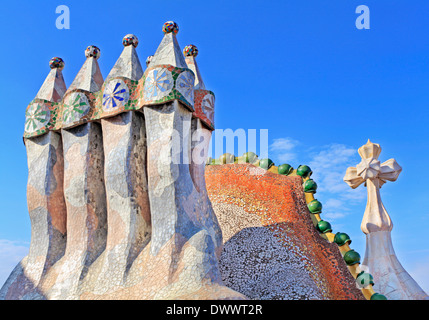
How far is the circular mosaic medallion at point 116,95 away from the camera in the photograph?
8266 millimetres

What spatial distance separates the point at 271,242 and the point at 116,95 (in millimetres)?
4618

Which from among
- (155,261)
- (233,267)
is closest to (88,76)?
(155,261)

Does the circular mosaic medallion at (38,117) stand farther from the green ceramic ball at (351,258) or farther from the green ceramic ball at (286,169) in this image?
the green ceramic ball at (351,258)

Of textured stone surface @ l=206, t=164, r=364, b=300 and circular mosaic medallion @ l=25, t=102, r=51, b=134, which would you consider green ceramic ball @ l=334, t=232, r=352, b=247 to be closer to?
textured stone surface @ l=206, t=164, r=364, b=300

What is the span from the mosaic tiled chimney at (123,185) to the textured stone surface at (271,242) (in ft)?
4.70

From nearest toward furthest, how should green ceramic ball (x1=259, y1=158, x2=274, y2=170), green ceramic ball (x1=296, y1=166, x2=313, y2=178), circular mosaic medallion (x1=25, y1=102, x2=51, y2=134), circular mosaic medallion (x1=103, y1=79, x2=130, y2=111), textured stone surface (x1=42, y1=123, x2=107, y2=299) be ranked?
textured stone surface (x1=42, y1=123, x2=107, y2=299), circular mosaic medallion (x1=103, y1=79, x2=130, y2=111), circular mosaic medallion (x1=25, y1=102, x2=51, y2=134), green ceramic ball (x1=296, y1=166, x2=313, y2=178), green ceramic ball (x1=259, y1=158, x2=274, y2=170)

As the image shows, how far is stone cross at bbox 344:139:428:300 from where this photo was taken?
11.5 meters

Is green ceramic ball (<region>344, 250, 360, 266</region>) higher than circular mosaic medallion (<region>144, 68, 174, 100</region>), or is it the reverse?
circular mosaic medallion (<region>144, 68, 174, 100</region>)

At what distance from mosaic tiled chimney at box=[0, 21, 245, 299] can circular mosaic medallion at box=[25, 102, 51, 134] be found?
0.02 metres

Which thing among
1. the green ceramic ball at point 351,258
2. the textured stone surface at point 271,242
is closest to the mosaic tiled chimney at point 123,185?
the textured stone surface at point 271,242

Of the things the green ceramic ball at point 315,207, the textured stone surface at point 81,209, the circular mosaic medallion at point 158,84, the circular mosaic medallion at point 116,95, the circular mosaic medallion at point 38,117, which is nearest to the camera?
the circular mosaic medallion at point 158,84

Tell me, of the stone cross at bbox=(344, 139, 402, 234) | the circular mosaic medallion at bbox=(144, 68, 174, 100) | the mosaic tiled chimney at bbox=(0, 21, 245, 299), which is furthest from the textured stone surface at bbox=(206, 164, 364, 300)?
the circular mosaic medallion at bbox=(144, 68, 174, 100)
